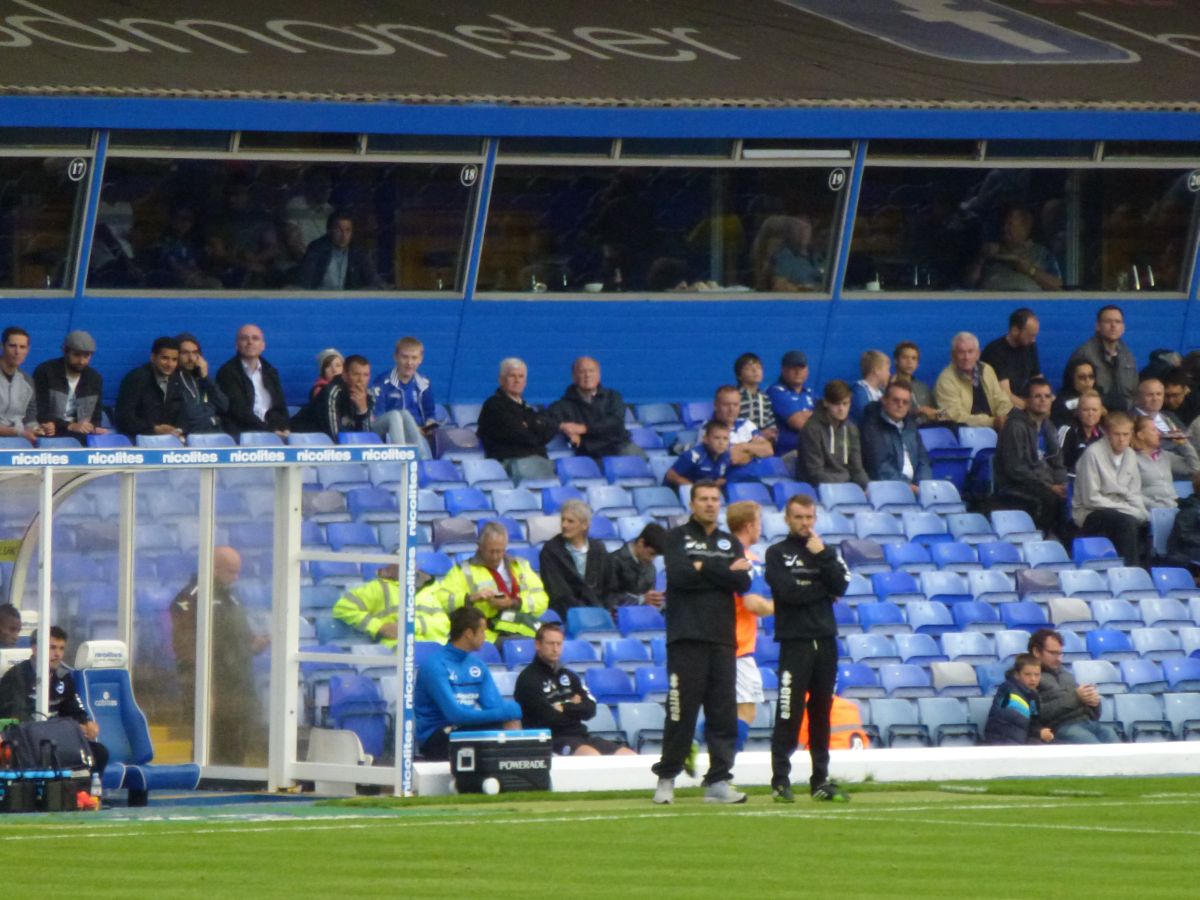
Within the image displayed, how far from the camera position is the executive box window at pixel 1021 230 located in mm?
21312

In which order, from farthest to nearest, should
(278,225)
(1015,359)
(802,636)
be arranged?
(1015,359) < (278,225) < (802,636)

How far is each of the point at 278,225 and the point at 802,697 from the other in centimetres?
787

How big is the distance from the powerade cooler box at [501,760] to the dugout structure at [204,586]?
3.05 ft

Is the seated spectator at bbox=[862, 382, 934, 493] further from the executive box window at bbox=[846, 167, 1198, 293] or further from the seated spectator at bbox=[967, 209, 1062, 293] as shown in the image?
the seated spectator at bbox=[967, 209, 1062, 293]

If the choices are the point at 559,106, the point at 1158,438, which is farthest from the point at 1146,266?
the point at 559,106

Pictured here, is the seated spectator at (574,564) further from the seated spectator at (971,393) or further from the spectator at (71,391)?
the seated spectator at (971,393)

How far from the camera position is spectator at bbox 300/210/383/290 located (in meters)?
19.3

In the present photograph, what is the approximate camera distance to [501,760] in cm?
1388

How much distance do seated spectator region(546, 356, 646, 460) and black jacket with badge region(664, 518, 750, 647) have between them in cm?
636

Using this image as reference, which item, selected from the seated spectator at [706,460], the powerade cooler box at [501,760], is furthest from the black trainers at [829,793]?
the seated spectator at [706,460]

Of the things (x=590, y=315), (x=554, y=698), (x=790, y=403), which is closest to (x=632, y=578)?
(x=554, y=698)

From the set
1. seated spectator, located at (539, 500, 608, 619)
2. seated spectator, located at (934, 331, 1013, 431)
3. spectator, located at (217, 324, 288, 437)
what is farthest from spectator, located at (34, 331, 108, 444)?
seated spectator, located at (934, 331, 1013, 431)

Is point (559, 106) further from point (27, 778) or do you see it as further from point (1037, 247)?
point (27, 778)

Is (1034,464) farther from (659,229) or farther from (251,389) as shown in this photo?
(251,389)
